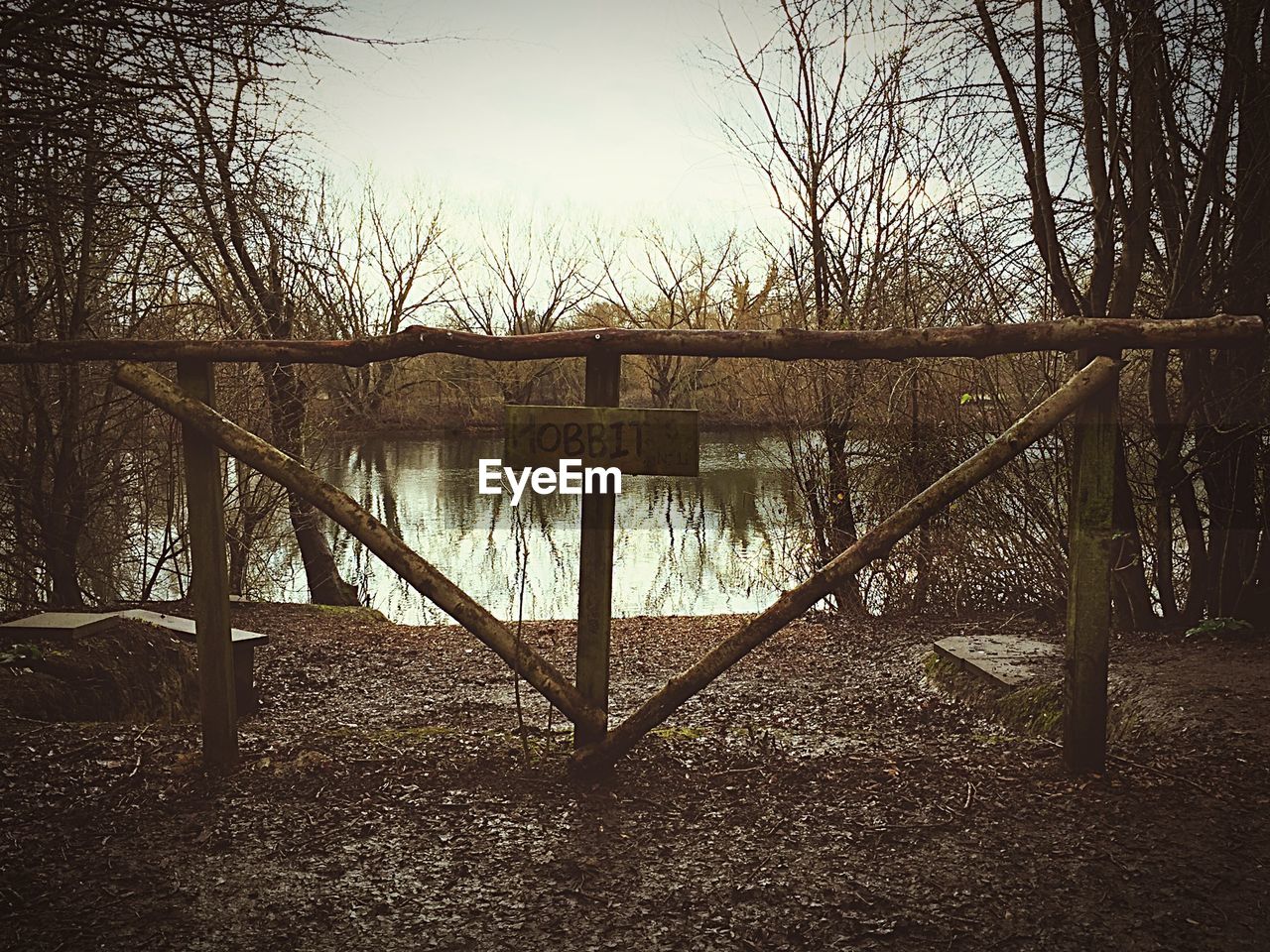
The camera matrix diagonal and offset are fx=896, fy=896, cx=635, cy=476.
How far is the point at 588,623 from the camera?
129 inches

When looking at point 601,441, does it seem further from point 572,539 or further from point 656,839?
point 572,539

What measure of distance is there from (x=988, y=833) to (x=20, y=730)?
3892 millimetres

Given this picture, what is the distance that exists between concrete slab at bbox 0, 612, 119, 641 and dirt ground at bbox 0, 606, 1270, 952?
3.06ft

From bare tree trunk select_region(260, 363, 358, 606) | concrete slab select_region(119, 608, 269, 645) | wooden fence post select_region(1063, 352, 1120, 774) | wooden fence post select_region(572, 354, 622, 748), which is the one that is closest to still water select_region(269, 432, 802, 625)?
bare tree trunk select_region(260, 363, 358, 606)

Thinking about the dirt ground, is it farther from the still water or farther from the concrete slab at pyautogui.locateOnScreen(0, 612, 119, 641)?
the still water

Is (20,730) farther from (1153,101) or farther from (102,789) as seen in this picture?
(1153,101)

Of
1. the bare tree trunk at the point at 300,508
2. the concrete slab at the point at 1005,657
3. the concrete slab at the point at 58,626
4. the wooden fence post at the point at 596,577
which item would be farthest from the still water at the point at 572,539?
the wooden fence post at the point at 596,577

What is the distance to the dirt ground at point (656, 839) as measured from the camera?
248 cm

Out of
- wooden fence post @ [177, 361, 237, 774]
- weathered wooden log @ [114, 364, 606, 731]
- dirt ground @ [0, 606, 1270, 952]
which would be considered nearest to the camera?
dirt ground @ [0, 606, 1270, 952]

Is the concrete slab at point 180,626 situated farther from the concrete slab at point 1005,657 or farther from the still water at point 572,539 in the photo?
the concrete slab at point 1005,657

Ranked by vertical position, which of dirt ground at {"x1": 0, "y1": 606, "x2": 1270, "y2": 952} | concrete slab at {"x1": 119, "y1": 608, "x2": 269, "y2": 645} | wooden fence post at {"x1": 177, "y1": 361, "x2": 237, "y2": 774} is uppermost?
wooden fence post at {"x1": 177, "y1": 361, "x2": 237, "y2": 774}

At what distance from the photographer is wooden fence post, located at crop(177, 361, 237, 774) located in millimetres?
3361


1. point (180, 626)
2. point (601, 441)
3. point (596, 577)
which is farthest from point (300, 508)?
point (601, 441)

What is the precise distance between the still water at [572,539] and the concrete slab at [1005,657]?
298cm
